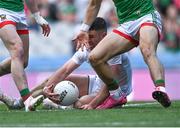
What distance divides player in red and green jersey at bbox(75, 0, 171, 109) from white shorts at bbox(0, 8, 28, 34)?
3.01 ft

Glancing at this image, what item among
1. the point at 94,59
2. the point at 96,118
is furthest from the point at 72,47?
the point at 96,118

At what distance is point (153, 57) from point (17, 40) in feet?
6.25

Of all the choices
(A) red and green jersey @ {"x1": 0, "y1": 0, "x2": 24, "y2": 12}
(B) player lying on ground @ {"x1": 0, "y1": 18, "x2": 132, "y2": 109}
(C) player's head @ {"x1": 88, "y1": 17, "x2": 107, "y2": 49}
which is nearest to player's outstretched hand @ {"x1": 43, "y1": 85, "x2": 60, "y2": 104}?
(B) player lying on ground @ {"x1": 0, "y1": 18, "x2": 132, "y2": 109}

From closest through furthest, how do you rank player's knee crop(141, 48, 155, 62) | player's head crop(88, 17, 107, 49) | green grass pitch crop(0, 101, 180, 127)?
1. green grass pitch crop(0, 101, 180, 127)
2. player's knee crop(141, 48, 155, 62)
3. player's head crop(88, 17, 107, 49)

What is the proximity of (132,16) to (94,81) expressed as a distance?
147cm

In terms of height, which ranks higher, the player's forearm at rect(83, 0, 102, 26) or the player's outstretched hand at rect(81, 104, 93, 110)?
the player's forearm at rect(83, 0, 102, 26)

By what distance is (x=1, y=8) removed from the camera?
12.8 metres

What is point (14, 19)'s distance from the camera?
12.8 m

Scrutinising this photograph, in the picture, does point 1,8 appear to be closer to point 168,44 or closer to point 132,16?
point 132,16

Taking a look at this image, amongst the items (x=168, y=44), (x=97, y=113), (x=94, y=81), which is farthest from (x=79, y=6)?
(x=97, y=113)

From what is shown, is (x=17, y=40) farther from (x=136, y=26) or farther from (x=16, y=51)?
(x=136, y=26)

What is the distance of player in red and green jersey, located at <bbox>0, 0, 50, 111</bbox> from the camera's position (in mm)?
12453

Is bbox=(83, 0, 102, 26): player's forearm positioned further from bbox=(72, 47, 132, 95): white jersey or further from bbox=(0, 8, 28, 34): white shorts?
bbox=(0, 8, 28, 34): white shorts

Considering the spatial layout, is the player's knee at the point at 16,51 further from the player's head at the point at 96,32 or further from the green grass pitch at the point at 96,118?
the player's head at the point at 96,32
